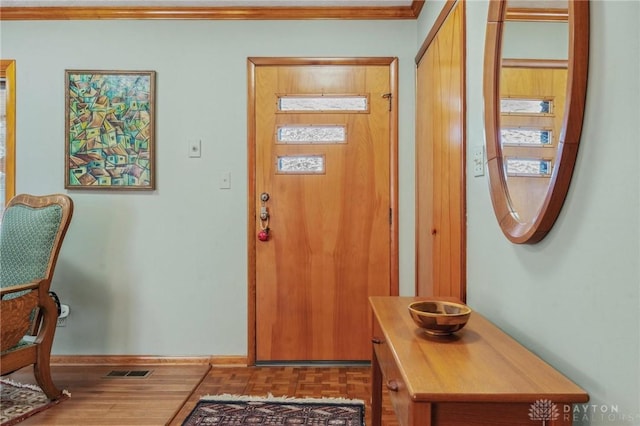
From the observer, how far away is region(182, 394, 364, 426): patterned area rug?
68.1 inches

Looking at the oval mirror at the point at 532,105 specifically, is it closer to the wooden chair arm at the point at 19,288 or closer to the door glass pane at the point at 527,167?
the door glass pane at the point at 527,167

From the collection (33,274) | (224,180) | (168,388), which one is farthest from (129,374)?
(224,180)

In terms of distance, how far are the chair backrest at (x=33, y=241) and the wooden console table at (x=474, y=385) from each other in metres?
1.83

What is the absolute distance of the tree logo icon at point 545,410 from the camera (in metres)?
0.72

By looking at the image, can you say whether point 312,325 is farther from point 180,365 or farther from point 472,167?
point 472,167

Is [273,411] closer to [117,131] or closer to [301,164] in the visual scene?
[301,164]

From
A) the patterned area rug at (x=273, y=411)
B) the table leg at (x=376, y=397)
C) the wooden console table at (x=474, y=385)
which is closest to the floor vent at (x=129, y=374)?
the patterned area rug at (x=273, y=411)

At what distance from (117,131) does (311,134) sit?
125cm

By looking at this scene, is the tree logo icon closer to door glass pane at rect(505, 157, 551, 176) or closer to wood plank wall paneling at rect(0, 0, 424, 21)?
door glass pane at rect(505, 157, 551, 176)

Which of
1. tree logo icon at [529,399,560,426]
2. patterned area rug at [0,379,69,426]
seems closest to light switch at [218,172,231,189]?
patterned area rug at [0,379,69,426]

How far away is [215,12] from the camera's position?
7.74ft

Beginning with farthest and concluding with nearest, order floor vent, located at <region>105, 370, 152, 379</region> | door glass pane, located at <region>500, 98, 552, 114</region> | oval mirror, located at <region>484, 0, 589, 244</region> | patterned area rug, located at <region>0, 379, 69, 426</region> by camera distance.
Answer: floor vent, located at <region>105, 370, 152, 379</region>, patterned area rug, located at <region>0, 379, 69, 426</region>, door glass pane, located at <region>500, 98, 552, 114</region>, oval mirror, located at <region>484, 0, 589, 244</region>

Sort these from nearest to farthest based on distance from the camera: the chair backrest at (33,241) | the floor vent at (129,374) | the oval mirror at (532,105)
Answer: the oval mirror at (532,105) < the chair backrest at (33,241) < the floor vent at (129,374)

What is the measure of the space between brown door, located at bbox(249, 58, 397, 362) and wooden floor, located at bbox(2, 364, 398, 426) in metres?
0.17
